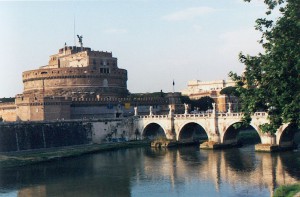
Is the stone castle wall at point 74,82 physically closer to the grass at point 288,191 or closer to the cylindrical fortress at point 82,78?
the cylindrical fortress at point 82,78

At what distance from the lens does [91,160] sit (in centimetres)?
4809

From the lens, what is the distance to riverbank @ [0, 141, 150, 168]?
45062 mm

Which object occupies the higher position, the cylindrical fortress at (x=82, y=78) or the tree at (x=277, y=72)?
the cylindrical fortress at (x=82, y=78)

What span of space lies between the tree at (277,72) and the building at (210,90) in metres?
68.4

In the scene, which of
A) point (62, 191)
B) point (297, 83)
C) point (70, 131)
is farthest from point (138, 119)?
point (297, 83)

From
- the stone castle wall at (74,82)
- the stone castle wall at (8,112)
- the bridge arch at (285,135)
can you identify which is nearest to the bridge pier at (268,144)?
the bridge arch at (285,135)

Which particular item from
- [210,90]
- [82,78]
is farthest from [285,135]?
[210,90]

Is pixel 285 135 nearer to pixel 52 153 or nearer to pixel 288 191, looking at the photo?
pixel 52 153

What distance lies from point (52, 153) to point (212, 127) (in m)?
18.8

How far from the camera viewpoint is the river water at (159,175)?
31.8 m

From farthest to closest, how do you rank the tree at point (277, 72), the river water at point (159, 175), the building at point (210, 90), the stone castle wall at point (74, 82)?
the building at point (210, 90), the stone castle wall at point (74, 82), the river water at point (159, 175), the tree at point (277, 72)

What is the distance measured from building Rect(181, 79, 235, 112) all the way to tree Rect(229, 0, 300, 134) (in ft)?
224

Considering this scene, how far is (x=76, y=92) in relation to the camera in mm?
75375

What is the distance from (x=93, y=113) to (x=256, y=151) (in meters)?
28.6
